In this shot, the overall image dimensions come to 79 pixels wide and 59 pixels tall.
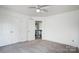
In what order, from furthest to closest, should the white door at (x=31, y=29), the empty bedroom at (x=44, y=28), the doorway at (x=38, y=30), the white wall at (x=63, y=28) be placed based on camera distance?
the doorway at (x=38, y=30) → the white door at (x=31, y=29) → the white wall at (x=63, y=28) → the empty bedroom at (x=44, y=28)

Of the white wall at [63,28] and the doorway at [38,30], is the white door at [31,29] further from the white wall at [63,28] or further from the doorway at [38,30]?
the doorway at [38,30]

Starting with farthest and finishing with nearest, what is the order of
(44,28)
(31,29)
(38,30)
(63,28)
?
(38,30), (44,28), (31,29), (63,28)

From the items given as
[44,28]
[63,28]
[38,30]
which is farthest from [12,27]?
[38,30]

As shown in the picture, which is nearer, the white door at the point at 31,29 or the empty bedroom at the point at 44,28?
the empty bedroom at the point at 44,28

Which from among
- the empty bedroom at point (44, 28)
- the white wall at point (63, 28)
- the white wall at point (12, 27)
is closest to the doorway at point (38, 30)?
the empty bedroom at point (44, 28)

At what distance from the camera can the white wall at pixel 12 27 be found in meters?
4.36

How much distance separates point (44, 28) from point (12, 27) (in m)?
2.92

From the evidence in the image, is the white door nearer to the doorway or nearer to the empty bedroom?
the empty bedroom

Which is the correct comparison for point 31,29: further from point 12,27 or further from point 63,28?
point 63,28

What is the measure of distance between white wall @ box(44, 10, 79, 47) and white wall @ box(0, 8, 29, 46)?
71.5 inches

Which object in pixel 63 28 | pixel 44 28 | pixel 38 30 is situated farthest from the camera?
pixel 38 30

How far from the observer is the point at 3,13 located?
4379 millimetres

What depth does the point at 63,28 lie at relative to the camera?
5133 millimetres
